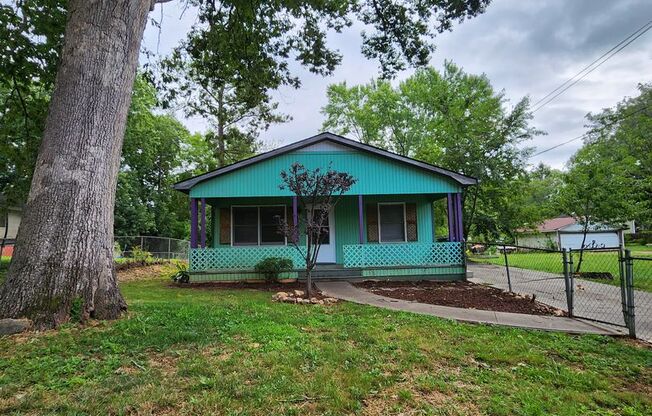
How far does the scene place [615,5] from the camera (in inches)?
427

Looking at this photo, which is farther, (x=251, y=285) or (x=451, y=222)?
(x=451, y=222)

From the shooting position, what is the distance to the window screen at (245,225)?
40.9 feet

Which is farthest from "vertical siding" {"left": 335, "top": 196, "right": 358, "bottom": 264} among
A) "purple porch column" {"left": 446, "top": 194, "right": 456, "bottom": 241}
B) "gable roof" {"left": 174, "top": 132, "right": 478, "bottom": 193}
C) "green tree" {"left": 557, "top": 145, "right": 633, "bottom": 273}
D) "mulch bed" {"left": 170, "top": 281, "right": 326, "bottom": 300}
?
"green tree" {"left": 557, "top": 145, "right": 633, "bottom": 273}

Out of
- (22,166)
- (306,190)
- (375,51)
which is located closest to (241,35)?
(375,51)

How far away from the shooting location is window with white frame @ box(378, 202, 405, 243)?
12625 mm

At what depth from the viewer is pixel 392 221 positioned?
41.8 ft

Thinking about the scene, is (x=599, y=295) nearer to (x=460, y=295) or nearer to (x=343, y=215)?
(x=460, y=295)

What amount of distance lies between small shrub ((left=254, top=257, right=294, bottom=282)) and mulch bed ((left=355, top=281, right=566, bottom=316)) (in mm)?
2225

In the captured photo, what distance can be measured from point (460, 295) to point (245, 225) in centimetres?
756

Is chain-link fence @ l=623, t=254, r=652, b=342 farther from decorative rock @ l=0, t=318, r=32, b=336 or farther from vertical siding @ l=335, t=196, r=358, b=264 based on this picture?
vertical siding @ l=335, t=196, r=358, b=264

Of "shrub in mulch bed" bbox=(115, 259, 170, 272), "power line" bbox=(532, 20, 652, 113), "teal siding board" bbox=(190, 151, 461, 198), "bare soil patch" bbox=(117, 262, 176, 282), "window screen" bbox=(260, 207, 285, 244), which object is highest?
"power line" bbox=(532, 20, 652, 113)

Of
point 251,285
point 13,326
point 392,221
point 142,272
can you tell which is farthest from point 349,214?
A: point 13,326

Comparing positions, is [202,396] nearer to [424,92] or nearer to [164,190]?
[424,92]

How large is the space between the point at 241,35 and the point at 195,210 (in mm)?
5526
